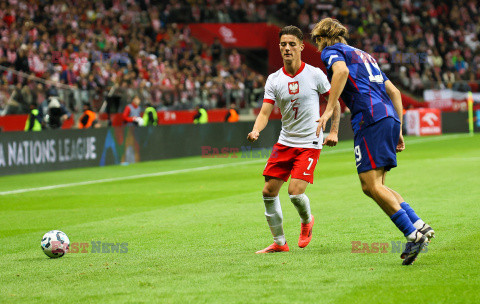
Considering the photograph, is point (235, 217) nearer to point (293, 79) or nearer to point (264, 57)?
point (293, 79)

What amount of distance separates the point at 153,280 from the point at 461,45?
135 ft

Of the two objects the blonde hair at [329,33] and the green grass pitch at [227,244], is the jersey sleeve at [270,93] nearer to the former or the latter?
the blonde hair at [329,33]

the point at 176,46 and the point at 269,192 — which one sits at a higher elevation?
the point at 176,46

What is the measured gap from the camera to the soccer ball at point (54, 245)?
864 centimetres

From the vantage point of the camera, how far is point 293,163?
8797 mm

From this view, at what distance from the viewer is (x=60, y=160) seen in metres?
23.0

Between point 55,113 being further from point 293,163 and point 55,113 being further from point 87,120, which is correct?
point 293,163

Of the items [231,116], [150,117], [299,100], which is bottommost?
[231,116]

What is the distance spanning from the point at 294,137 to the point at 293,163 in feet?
0.93

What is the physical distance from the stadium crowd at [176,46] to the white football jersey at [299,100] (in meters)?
17.5

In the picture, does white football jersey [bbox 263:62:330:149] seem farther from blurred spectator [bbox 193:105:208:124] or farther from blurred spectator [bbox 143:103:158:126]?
blurred spectator [bbox 193:105:208:124]

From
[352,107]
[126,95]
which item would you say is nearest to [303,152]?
[352,107]

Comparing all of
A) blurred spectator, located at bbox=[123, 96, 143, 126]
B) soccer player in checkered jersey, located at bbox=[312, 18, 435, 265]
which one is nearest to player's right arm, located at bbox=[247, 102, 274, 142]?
soccer player in checkered jersey, located at bbox=[312, 18, 435, 265]

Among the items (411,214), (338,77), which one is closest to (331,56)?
(338,77)
